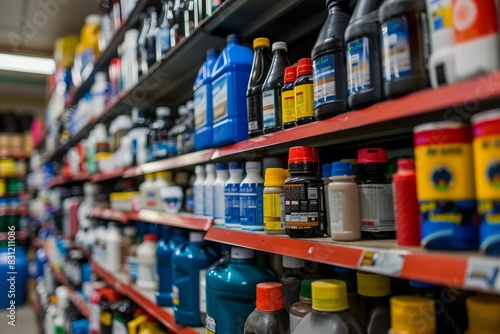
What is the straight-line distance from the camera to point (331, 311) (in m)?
0.92

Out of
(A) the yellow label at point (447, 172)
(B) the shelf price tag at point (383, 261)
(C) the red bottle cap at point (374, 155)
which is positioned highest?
(C) the red bottle cap at point (374, 155)

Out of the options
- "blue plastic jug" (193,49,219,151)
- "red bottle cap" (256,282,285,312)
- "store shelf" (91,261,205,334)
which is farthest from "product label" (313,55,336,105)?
"store shelf" (91,261,205,334)

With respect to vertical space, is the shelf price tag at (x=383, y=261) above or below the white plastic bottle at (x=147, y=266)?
above

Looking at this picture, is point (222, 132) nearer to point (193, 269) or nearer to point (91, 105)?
point (193, 269)

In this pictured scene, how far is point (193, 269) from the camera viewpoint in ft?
5.46

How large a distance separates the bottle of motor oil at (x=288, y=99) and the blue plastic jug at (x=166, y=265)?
3.48 ft

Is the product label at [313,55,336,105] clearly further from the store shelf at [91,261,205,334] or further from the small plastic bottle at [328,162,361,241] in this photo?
the store shelf at [91,261,205,334]

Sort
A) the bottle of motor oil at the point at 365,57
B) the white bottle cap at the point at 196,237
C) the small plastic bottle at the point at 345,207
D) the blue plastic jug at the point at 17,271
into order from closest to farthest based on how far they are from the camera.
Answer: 1. the bottle of motor oil at the point at 365,57
2. the small plastic bottle at the point at 345,207
3. the white bottle cap at the point at 196,237
4. the blue plastic jug at the point at 17,271

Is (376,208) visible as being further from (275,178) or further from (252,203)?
(252,203)

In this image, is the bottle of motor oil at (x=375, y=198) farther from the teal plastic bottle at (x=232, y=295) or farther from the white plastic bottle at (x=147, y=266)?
the white plastic bottle at (x=147, y=266)

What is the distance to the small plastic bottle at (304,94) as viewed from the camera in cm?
106

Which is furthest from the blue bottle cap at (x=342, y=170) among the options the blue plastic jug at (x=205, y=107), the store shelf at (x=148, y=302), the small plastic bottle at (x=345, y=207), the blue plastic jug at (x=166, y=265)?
the blue plastic jug at (x=166, y=265)

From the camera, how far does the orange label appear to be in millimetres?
627

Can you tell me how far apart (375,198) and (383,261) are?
0.22 metres
